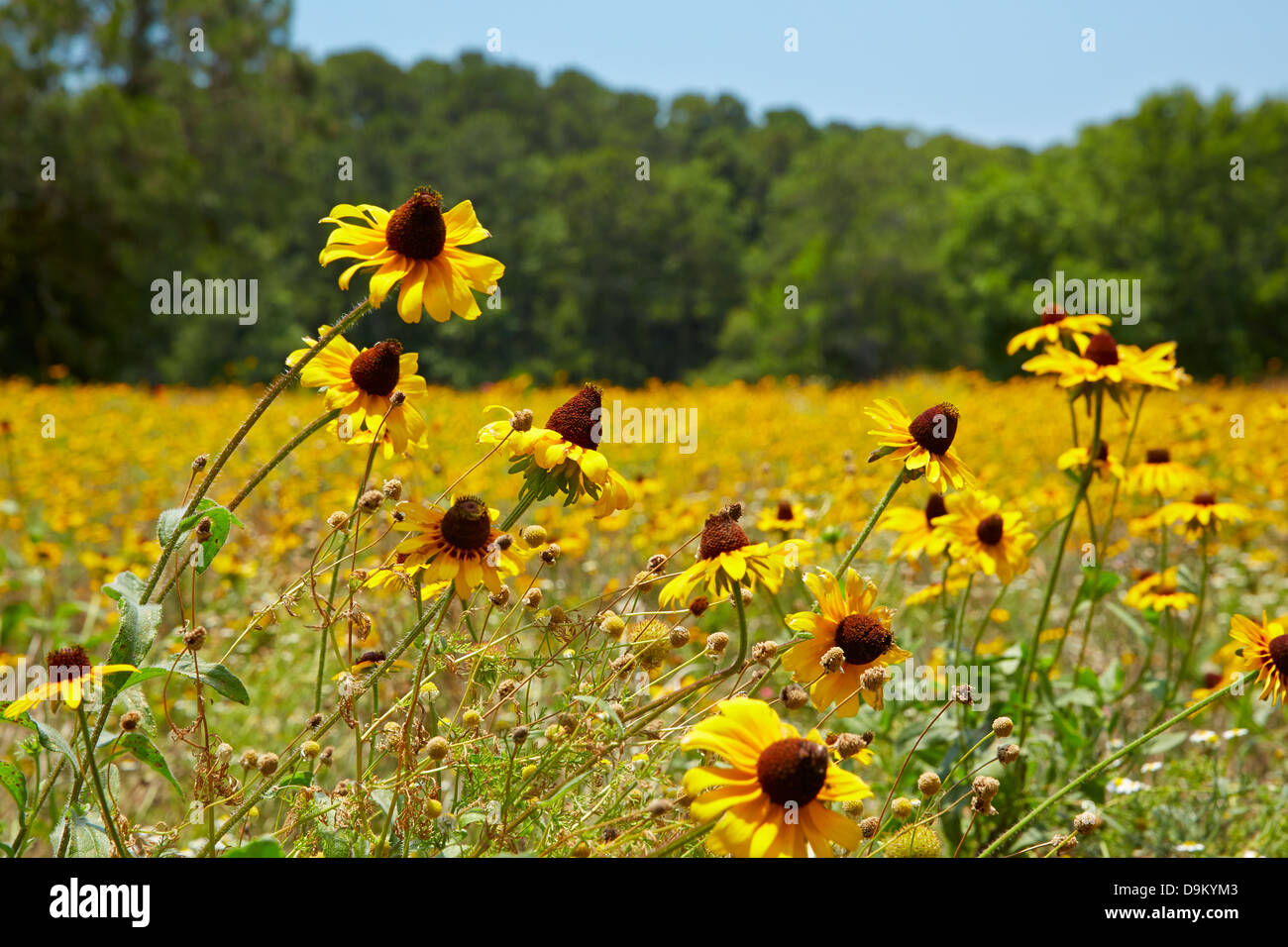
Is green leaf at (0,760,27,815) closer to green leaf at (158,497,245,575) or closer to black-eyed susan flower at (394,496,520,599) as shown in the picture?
green leaf at (158,497,245,575)

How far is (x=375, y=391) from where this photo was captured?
1.45 metres

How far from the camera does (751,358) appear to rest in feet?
105

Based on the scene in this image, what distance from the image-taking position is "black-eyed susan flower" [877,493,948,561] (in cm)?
207

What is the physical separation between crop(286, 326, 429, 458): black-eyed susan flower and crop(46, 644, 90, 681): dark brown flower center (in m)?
0.44

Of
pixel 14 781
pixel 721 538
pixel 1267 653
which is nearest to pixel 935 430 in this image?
pixel 721 538

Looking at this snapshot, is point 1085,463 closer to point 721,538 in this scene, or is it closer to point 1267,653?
point 1267,653

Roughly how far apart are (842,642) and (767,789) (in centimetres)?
33

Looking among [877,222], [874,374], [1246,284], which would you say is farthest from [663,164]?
[1246,284]

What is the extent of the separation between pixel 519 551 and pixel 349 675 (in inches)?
10.9

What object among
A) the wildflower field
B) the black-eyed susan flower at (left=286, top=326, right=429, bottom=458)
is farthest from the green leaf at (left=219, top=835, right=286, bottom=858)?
the black-eyed susan flower at (left=286, top=326, right=429, bottom=458)

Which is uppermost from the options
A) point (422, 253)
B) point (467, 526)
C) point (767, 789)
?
point (422, 253)

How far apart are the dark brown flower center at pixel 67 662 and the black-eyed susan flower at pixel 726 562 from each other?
29.7 inches

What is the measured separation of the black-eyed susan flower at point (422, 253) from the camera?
1228mm
